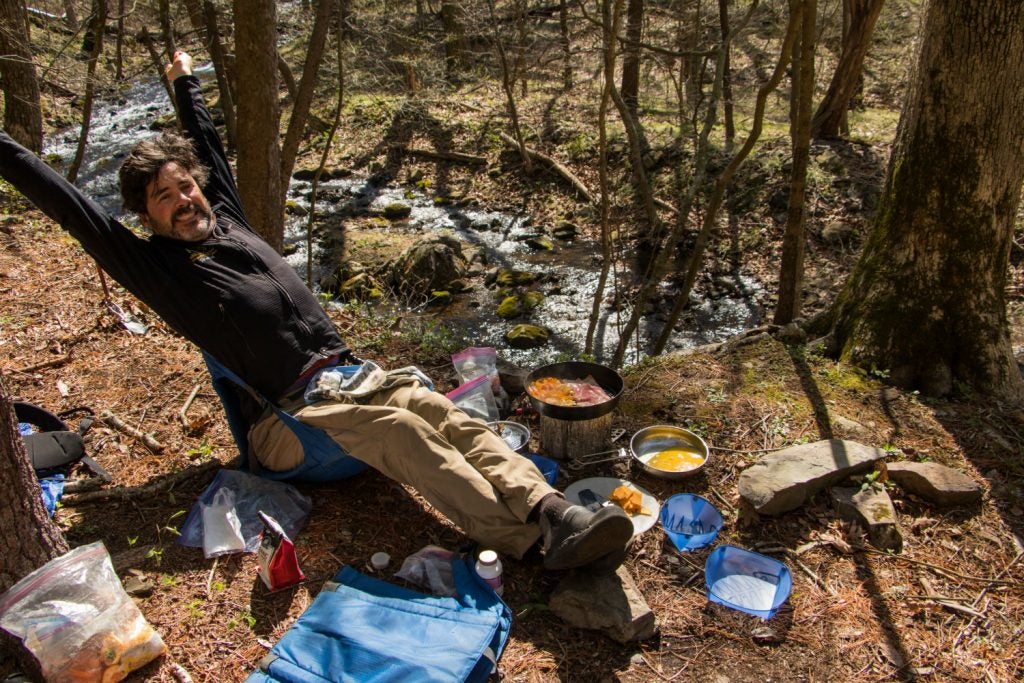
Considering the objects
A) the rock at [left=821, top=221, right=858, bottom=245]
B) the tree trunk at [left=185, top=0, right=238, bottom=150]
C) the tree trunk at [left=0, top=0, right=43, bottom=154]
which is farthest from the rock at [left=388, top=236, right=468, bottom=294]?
the rock at [left=821, top=221, right=858, bottom=245]

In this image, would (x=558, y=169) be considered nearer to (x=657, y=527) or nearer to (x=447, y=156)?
(x=447, y=156)

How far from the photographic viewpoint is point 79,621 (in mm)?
2055

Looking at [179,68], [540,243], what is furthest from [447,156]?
[179,68]

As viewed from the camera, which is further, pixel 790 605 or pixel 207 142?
pixel 207 142

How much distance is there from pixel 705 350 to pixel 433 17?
1546 cm

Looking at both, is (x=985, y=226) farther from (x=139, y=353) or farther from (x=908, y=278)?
(x=139, y=353)

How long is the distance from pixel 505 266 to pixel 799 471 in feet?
22.4

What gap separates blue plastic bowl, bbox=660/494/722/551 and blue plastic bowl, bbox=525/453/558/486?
0.53 metres

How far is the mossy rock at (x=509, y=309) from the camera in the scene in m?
8.12

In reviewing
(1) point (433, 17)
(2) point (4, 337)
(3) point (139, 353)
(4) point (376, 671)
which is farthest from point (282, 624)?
(1) point (433, 17)

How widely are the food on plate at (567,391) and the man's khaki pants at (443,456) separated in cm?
64

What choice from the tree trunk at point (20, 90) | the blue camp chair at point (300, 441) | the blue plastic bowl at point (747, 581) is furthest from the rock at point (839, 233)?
the tree trunk at point (20, 90)

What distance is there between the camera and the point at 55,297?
15.9ft

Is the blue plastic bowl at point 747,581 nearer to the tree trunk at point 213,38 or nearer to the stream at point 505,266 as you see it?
the stream at point 505,266
